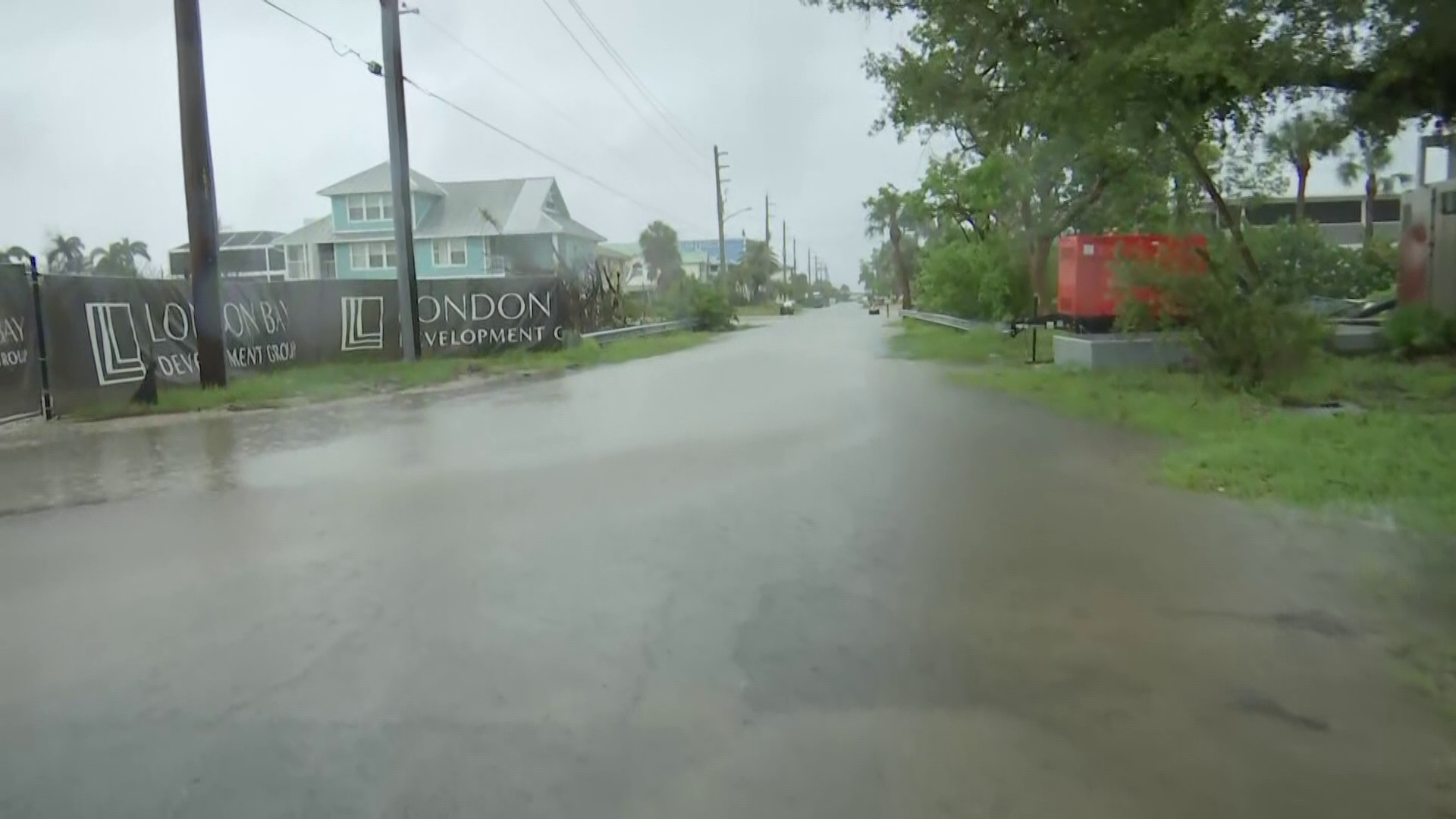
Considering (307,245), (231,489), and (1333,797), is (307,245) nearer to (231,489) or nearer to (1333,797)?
(231,489)

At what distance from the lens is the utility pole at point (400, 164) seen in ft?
76.2

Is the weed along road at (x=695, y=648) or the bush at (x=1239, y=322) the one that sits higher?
the bush at (x=1239, y=322)

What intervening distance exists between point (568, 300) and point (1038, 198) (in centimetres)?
1325

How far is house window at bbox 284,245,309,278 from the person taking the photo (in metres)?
55.0

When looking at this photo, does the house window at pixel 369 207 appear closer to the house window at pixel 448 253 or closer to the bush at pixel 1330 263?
the house window at pixel 448 253

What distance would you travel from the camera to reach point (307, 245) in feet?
178

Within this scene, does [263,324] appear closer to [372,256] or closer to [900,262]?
[372,256]

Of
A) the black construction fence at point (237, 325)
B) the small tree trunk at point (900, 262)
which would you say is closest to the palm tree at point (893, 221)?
the small tree trunk at point (900, 262)

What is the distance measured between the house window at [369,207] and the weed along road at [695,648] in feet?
141

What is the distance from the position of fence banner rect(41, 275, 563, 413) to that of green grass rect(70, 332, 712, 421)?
381 millimetres

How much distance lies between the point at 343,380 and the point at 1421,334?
718 inches

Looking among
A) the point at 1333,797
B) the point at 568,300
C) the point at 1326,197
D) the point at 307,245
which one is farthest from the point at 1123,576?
the point at 1326,197

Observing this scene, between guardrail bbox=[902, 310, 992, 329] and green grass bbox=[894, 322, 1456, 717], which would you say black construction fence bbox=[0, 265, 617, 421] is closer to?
guardrail bbox=[902, 310, 992, 329]

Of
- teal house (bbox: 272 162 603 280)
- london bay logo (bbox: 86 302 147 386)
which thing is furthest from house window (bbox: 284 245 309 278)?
london bay logo (bbox: 86 302 147 386)
